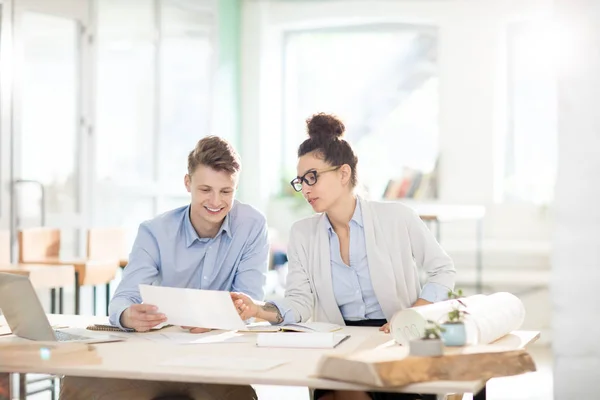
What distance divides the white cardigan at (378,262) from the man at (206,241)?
15 centimetres

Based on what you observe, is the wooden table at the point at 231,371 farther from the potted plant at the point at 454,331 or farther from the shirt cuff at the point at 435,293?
the shirt cuff at the point at 435,293

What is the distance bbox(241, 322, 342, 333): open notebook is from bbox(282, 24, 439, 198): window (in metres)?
5.37

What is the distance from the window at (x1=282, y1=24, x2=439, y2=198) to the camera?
8305mm

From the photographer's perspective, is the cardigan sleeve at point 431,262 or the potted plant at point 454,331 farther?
the cardigan sleeve at point 431,262

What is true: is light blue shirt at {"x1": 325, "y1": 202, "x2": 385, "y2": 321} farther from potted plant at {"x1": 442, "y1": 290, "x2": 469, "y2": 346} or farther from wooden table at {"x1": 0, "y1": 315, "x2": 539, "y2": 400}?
potted plant at {"x1": 442, "y1": 290, "x2": 469, "y2": 346}

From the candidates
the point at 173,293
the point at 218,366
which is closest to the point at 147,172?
the point at 173,293

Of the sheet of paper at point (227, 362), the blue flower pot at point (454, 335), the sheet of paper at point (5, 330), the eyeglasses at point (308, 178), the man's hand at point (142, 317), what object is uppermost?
the eyeglasses at point (308, 178)

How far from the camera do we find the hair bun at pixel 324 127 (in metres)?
3.12

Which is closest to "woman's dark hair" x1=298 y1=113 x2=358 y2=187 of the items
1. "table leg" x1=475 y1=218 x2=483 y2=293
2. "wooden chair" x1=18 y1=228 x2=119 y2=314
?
"wooden chair" x1=18 y1=228 x2=119 y2=314

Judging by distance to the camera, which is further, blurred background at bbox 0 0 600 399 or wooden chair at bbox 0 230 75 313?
blurred background at bbox 0 0 600 399

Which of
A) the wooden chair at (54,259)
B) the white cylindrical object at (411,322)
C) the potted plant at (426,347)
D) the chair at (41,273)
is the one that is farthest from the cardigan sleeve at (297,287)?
the wooden chair at (54,259)

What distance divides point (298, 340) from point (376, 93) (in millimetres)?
6330

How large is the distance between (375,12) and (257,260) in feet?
18.1

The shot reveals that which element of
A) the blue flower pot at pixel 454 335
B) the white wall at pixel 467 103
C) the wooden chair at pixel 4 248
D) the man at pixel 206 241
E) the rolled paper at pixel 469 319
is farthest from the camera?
the white wall at pixel 467 103
